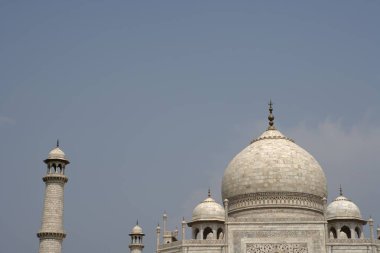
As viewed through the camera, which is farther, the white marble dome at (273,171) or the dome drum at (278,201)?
the white marble dome at (273,171)

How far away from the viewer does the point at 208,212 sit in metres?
31.1

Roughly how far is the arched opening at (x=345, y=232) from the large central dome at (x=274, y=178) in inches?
64.7

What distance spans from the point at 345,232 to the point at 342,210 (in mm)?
1209

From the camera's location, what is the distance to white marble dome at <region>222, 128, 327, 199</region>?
32188 millimetres

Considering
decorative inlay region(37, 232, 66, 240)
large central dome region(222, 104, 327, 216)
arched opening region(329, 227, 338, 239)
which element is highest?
large central dome region(222, 104, 327, 216)

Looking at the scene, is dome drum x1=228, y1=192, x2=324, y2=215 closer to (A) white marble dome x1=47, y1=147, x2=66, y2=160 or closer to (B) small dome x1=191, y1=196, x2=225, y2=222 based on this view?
(B) small dome x1=191, y1=196, x2=225, y2=222

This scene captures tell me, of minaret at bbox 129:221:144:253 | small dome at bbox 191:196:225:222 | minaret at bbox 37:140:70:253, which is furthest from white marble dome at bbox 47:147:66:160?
minaret at bbox 129:221:144:253

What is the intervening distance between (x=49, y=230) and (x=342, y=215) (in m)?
13.1

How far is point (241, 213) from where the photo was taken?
32312 mm

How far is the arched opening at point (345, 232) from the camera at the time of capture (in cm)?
3101

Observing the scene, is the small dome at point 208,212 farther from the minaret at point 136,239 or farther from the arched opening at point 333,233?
the minaret at point 136,239

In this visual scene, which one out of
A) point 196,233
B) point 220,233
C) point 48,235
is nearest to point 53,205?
point 48,235

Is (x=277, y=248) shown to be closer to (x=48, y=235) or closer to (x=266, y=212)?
(x=266, y=212)

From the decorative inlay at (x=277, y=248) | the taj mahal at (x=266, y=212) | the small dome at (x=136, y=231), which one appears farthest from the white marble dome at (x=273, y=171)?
the small dome at (x=136, y=231)
